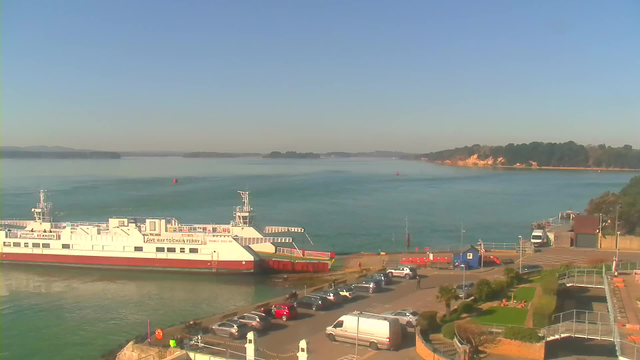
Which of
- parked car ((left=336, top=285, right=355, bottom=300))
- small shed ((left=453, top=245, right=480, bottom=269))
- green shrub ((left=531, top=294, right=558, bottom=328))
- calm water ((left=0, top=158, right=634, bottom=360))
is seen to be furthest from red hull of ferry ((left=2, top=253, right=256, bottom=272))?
green shrub ((left=531, top=294, right=558, bottom=328))

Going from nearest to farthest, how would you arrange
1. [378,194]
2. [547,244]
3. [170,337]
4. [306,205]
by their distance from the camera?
[170,337], [547,244], [306,205], [378,194]

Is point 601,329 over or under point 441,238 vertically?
over

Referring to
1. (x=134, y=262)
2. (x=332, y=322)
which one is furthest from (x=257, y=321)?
(x=134, y=262)

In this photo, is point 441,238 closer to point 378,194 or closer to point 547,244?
point 547,244

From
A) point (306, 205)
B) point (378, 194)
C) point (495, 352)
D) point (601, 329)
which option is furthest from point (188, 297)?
point (378, 194)

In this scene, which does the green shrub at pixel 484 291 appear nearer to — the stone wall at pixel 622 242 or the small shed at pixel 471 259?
the small shed at pixel 471 259

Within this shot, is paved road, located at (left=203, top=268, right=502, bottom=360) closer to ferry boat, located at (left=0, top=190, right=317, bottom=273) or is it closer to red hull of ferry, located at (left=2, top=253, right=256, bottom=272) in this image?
red hull of ferry, located at (left=2, top=253, right=256, bottom=272)

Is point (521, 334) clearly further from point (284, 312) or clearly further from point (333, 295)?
point (333, 295)
